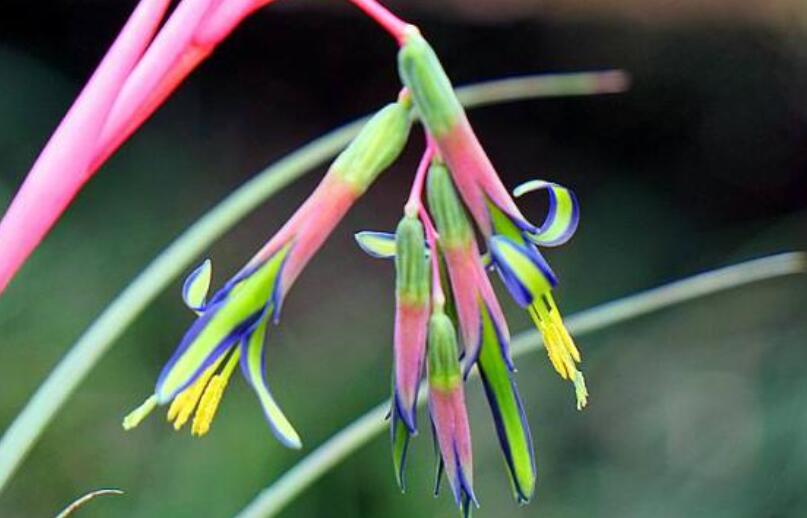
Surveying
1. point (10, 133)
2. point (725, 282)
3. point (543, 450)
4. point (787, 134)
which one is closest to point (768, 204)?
point (787, 134)

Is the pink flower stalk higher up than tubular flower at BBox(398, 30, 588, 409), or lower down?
higher up

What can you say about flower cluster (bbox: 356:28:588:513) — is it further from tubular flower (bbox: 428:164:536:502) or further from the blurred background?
the blurred background

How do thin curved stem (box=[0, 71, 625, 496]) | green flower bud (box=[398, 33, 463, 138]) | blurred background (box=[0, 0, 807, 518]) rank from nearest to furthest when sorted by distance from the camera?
green flower bud (box=[398, 33, 463, 138]), thin curved stem (box=[0, 71, 625, 496]), blurred background (box=[0, 0, 807, 518])

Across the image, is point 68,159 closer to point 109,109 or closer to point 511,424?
point 109,109

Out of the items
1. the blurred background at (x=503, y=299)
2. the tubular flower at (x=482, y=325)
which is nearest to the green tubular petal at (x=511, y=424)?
the tubular flower at (x=482, y=325)

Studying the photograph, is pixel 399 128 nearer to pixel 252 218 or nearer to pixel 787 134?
pixel 252 218

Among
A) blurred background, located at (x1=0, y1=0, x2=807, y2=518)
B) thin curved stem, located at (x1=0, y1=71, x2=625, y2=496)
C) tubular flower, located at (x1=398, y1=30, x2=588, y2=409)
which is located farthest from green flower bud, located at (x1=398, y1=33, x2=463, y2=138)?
blurred background, located at (x1=0, y1=0, x2=807, y2=518)

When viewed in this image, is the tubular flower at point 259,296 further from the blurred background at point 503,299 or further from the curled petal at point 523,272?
the blurred background at point 503,299
